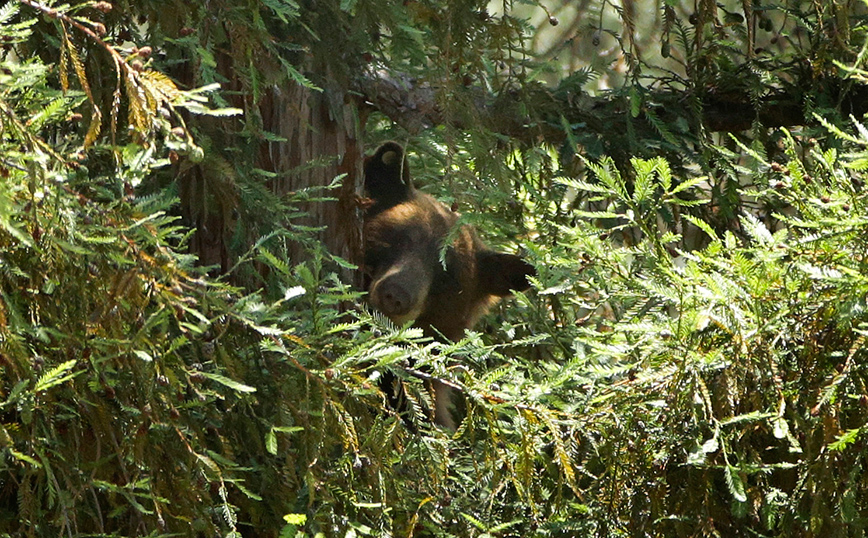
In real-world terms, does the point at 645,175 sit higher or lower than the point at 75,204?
higher

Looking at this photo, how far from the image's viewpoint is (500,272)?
4.72m

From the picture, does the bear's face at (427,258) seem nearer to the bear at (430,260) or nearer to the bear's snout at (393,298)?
the bear at (430,260)

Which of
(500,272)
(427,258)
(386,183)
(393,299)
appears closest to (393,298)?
(393,299)

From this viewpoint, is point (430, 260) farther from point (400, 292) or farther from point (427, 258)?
point (400, 292)

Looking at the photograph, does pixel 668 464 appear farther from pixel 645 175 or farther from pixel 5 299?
pixel 5 299

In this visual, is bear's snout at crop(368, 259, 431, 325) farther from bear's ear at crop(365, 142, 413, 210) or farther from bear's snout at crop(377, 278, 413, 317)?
bear's ear at crop(365, 142, 413, 210)

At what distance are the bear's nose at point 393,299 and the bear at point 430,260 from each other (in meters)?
0.12

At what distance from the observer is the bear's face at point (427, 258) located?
4.49 meters

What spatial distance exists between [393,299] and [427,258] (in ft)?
1.66

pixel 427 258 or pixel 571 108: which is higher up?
pixel 571 108

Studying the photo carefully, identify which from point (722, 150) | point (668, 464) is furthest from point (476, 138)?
point (668, 464)

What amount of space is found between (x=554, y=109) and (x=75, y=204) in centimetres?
282

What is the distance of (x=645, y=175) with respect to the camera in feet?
9.14

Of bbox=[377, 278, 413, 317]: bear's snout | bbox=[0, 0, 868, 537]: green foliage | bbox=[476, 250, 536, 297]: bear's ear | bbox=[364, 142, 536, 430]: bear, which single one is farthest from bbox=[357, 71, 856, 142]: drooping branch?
bbox=[0, 0, 868, 537]: green foliage
